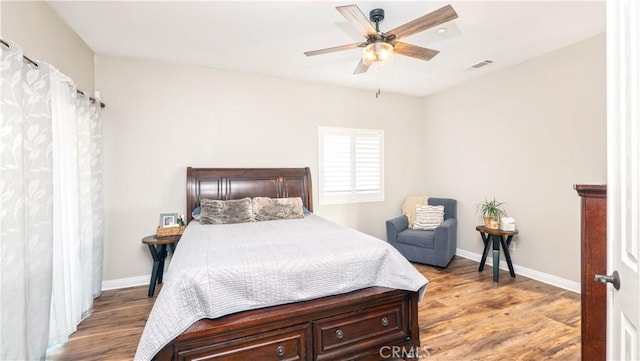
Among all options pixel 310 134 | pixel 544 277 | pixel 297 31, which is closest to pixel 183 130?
pixel 310 134

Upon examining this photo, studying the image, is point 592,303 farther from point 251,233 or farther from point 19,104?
point 19,104

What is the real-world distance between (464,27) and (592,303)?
99.1 inches

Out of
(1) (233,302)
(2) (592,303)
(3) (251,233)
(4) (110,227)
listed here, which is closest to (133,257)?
(4) (110,227)

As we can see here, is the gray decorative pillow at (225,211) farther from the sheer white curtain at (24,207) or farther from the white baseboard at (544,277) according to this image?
the white baseboard at (544,277)

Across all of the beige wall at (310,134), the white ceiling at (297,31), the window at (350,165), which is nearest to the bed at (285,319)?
the beige wall at (310,134)

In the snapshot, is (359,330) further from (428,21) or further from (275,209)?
A: (428,21)

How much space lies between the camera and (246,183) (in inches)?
153

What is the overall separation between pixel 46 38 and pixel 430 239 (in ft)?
15.4

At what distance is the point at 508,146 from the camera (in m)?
3.93

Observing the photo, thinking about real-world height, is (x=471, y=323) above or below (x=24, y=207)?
below

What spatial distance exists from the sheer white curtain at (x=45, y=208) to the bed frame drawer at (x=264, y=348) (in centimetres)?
118

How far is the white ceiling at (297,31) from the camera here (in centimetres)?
243

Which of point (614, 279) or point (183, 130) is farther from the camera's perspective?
point (183, 130)

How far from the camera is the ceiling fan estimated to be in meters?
1.92
